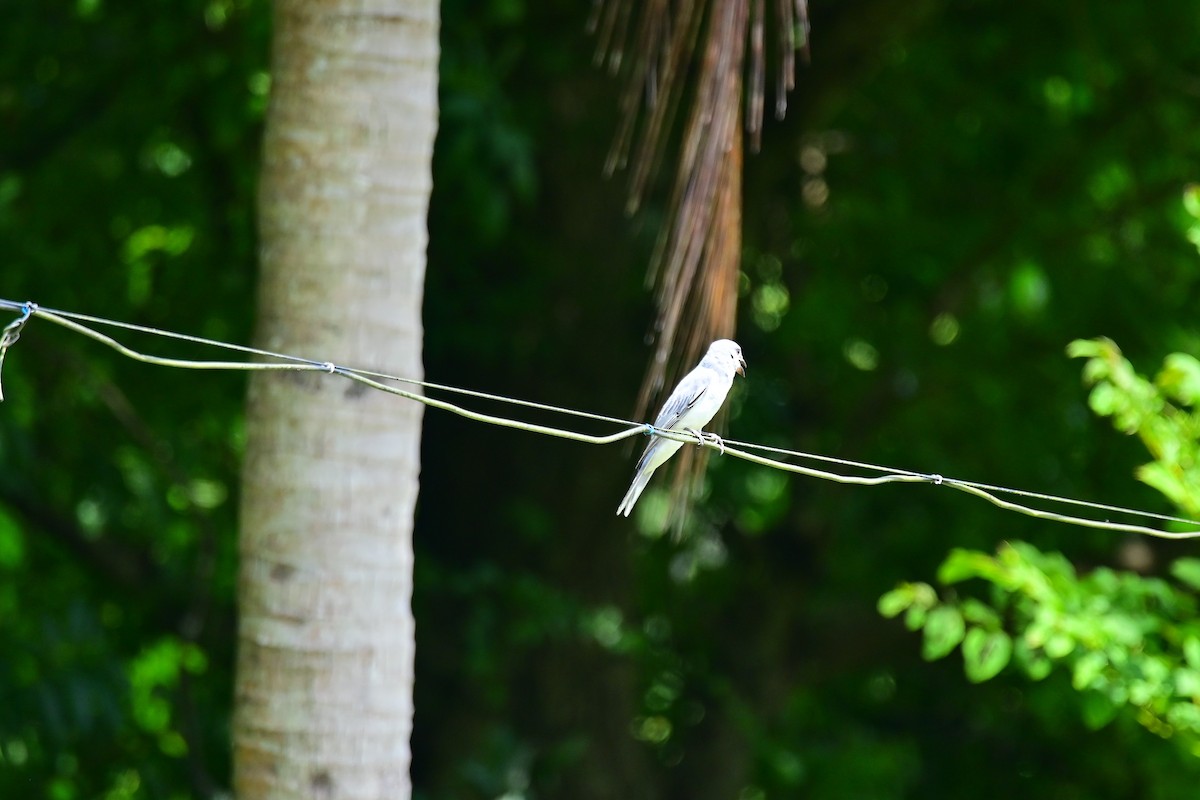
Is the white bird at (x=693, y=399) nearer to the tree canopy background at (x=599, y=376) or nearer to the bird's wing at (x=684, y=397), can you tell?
the bird's wing at (x=684, y=397)

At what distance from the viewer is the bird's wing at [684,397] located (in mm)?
3439

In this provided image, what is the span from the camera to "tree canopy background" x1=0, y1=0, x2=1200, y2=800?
5.55 meters

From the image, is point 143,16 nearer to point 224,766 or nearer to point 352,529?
point 224,766

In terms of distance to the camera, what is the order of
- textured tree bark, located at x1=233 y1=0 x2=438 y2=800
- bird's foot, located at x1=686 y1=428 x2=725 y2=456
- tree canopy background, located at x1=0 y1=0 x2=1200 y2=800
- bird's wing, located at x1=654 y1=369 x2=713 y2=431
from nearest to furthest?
bird's foot, located at x1=686 y1=428 x2=725 y2=456 < textured tree bark, located at x1=233 y1=0 x2=438 y2=800 < bird's wing, located at x1=654 y1=369 x2=713 y2=431 < tree canopy background, located at x1=0 y1=0 x2=1200 y2=800

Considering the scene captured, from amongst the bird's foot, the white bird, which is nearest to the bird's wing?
the white bird

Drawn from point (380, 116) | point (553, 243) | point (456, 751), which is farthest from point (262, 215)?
point (456, 751)

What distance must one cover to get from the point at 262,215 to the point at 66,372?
290cm

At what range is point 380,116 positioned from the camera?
3.37 m

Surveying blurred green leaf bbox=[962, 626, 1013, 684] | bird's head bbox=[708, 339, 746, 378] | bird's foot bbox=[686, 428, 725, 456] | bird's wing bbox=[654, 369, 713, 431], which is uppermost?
bird's head bbox=[708, 339, 746, 378]

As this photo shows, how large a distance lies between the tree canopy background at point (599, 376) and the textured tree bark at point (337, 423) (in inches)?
51.8

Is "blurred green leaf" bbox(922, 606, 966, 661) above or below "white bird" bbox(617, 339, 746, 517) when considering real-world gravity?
below

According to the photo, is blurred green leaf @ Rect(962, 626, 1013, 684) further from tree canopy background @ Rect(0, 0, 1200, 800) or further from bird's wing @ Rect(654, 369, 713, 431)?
tree canopy background @ Rect(0, 0, 1200, 800)

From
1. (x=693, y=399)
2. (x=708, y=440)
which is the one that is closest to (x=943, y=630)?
(x=693, y=399)

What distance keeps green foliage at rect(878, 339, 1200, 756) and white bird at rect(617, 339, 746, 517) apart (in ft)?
2.93
